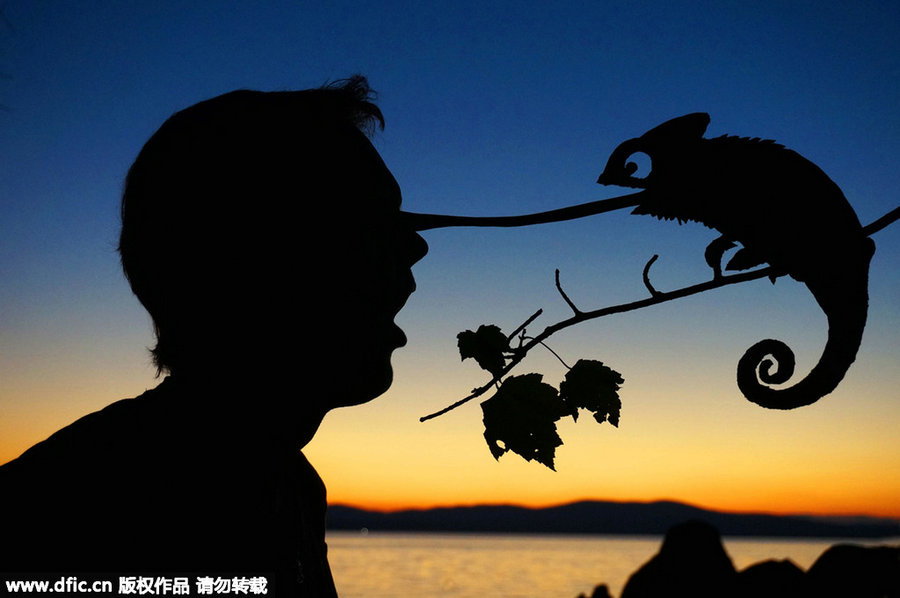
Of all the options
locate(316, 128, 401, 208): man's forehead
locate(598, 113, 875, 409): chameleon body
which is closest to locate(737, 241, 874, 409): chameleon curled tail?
locate(598, 113, 875, 409): chameleon body

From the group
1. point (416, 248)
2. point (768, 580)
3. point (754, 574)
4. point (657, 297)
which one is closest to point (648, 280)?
point (657, 297)

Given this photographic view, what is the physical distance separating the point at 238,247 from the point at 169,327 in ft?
1.35

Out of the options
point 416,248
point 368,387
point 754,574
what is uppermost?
point 416,248

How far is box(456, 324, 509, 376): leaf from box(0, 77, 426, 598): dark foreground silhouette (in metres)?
0.53

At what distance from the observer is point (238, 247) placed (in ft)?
7.04

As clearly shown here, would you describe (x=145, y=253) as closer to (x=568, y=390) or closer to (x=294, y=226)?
(x=294, y=226)

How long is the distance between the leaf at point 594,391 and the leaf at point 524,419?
7 centimetres

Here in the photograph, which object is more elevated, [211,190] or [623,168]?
[211,190]

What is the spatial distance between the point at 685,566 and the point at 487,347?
14713 mm

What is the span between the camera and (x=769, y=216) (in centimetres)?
137

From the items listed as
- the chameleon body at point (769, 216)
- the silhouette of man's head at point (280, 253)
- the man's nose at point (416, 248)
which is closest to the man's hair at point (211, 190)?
the silhouette of man's head at point (280, 253)

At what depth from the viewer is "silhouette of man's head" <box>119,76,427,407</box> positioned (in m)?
2.08

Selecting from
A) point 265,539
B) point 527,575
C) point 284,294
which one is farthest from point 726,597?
point 527,575

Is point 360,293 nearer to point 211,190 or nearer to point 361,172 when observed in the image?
point 361,172
